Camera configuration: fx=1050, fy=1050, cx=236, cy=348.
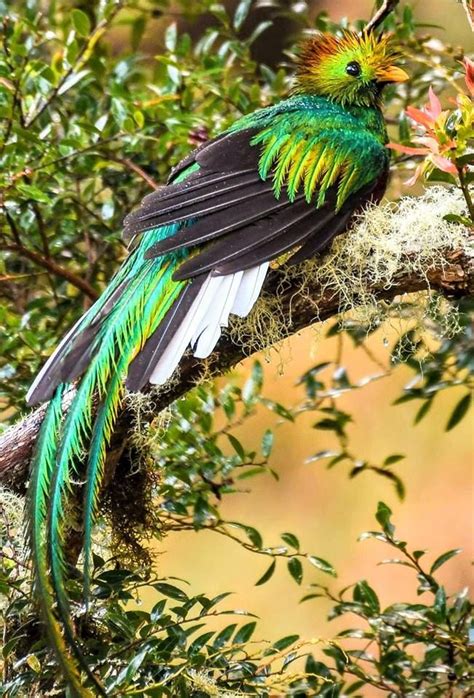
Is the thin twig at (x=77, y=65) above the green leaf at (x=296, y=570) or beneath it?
above

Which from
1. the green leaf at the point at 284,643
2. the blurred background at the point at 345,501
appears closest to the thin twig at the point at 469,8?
the green leaf at the point at 284,643

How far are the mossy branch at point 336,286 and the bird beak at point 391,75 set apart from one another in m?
0.41

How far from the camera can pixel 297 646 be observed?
1568 mm

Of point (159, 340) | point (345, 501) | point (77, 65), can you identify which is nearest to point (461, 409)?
point (159, 340)

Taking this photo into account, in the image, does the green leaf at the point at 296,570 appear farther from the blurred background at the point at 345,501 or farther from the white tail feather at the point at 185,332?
the blurred background at the point at 345,501

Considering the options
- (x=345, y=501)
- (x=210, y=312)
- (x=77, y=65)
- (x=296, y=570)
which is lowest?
(x=345, y=501)

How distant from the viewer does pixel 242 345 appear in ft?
→ 5.57

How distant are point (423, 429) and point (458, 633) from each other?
7.59ft

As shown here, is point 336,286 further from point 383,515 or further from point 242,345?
point 383,515

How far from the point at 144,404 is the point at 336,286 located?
356 mm

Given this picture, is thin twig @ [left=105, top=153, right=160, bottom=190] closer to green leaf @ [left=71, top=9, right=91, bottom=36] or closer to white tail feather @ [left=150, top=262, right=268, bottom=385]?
green leaf @ [left=71, top=9, right=91, bottom=36]

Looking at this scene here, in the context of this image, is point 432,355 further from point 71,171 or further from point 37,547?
point 37,547

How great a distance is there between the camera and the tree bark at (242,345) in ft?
5.32

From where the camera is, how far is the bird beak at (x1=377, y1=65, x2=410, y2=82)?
205cm
